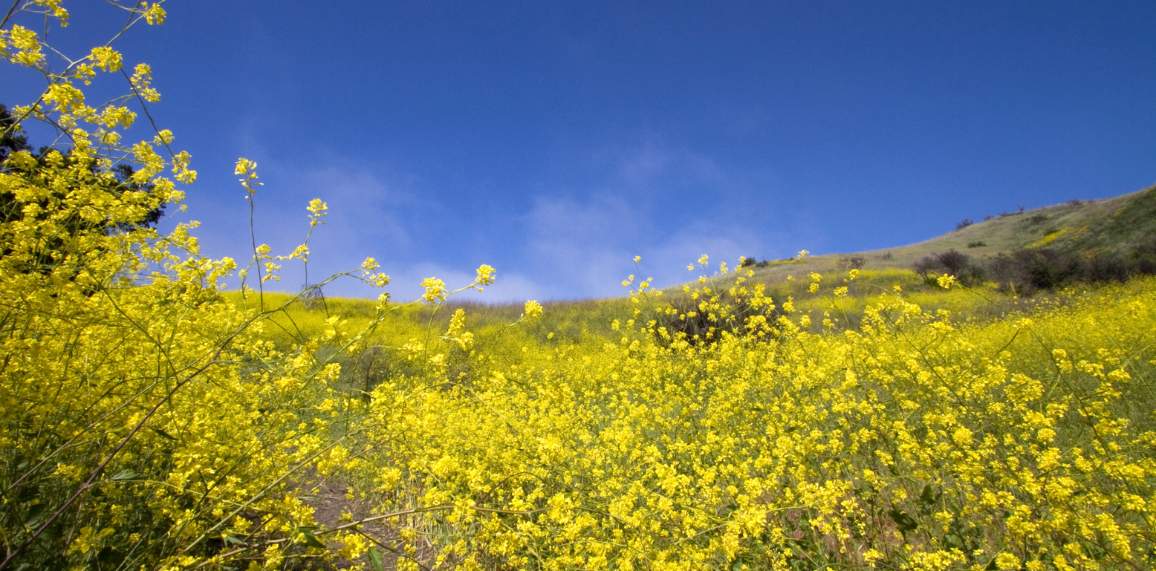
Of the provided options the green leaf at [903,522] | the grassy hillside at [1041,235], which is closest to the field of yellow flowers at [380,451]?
the green leaf at [903,522]

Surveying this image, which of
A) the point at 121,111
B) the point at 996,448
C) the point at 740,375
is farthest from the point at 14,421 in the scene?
the point at 996,448

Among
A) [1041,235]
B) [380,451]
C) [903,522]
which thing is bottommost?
[903,522]

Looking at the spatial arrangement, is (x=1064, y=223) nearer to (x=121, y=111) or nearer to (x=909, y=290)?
(x=909, y=290)

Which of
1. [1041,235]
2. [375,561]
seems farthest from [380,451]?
[1041,235]

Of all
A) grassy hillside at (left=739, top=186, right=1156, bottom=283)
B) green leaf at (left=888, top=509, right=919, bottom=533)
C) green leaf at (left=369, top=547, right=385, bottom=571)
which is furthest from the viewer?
grassy hillside at (left=739, top=186, right=1156, bottom=283)

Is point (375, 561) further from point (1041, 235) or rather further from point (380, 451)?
point (1041, 235)

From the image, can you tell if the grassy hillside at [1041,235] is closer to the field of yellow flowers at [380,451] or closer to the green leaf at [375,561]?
the field of yellow flowers at [380,451]

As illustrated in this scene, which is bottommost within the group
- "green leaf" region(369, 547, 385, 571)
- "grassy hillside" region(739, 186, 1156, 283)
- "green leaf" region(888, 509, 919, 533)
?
"green leaf" region(888, 509, 919, 533)

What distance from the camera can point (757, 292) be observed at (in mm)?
6691

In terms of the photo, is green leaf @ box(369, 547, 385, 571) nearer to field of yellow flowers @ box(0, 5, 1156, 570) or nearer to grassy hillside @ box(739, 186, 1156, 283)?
field of yellow flowers @ box(0, 5, 1156, 570)

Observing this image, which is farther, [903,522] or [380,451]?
[380,451]

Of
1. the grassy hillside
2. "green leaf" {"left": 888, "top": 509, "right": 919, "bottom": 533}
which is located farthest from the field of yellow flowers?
the grassy hillside

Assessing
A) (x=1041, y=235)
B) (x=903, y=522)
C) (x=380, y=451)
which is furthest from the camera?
(x=1041, y=235)

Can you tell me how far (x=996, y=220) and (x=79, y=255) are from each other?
6378 centimetres
